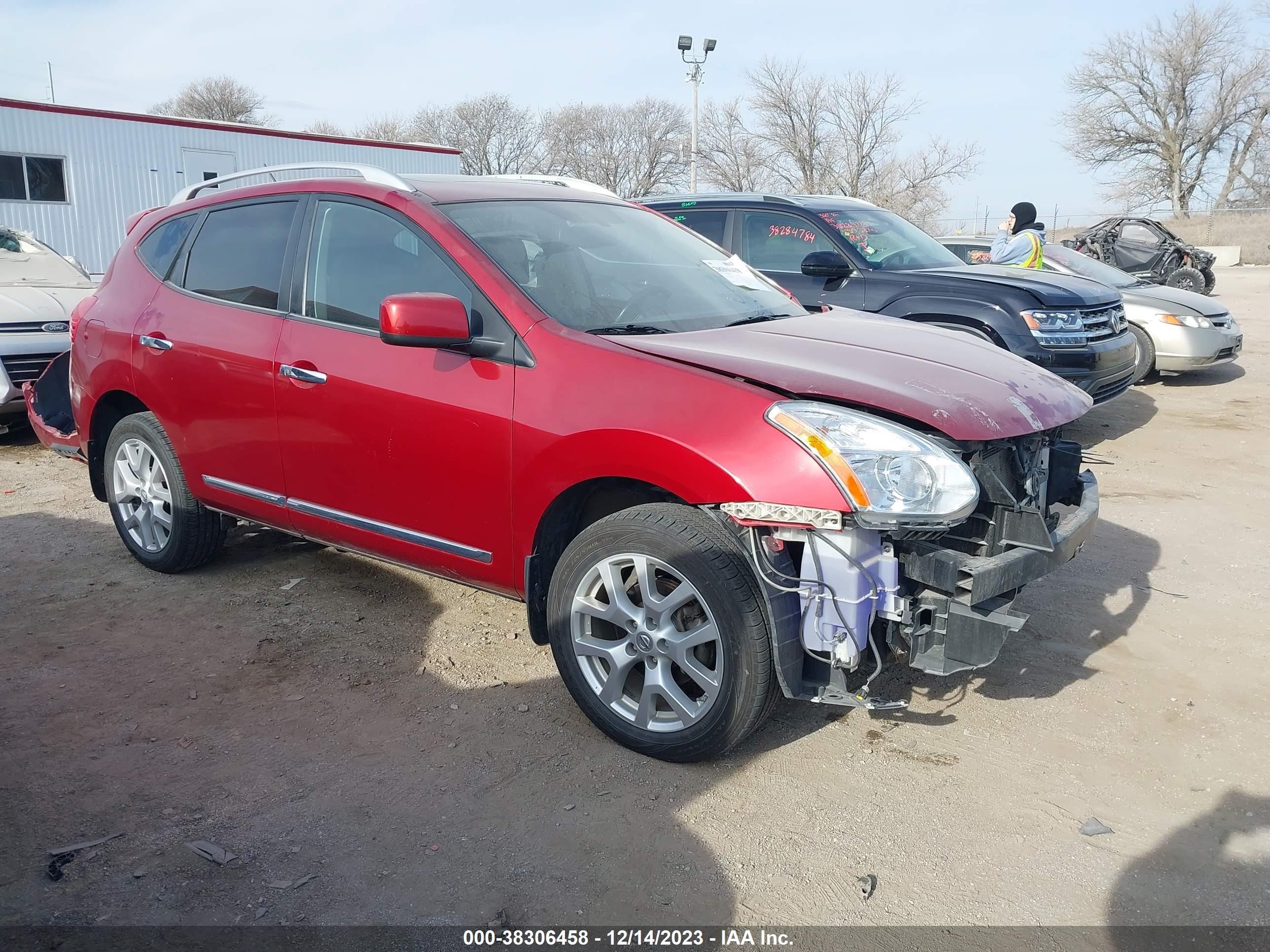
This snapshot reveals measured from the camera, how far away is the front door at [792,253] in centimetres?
753

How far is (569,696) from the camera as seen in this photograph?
3791mm

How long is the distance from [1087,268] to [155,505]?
985 centimetres

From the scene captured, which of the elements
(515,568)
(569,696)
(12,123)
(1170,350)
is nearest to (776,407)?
(515,568)

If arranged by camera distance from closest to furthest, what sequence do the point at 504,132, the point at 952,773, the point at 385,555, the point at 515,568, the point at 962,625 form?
the point at 962,625
the point at 952,773
the point at 515,568
the point at 385,555
the point at 504,132

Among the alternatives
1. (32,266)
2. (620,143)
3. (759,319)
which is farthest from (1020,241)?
(620,143)

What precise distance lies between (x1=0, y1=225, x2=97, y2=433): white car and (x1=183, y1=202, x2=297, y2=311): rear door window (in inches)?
156

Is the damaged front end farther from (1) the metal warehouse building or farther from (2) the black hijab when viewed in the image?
(1) the metal warehouse building

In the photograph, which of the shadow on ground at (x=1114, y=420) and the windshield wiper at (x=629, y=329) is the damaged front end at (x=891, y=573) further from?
the shadow on ground at (x=1114, y=420)

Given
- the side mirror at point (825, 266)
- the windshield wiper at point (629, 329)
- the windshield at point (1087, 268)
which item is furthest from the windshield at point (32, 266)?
the windshield at point (1087, 268)

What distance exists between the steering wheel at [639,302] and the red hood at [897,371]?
19 centimetres

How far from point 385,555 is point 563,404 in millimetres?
1163

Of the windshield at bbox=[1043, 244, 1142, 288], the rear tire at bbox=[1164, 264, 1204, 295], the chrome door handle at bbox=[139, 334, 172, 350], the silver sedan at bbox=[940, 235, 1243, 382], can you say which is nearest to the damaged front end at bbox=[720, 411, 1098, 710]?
the chrome door handle at bbox=[139, 334, 172, 350]

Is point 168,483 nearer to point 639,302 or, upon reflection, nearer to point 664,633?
point 639,302

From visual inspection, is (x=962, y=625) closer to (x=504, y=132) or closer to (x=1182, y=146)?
(x=1182, y=146)
